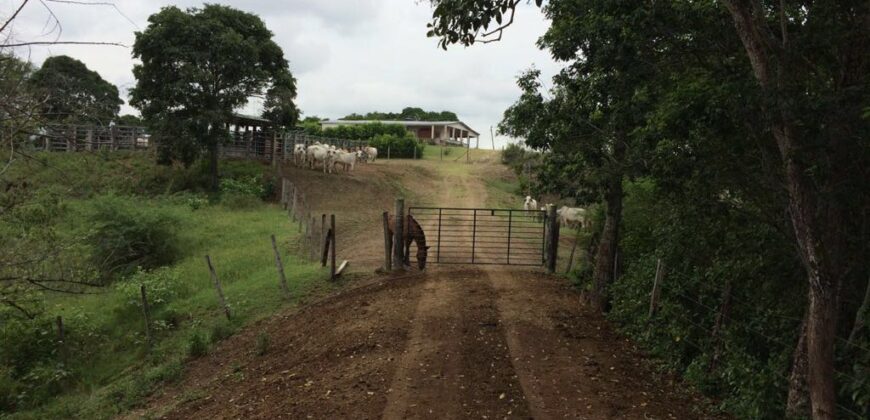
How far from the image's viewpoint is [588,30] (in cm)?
750

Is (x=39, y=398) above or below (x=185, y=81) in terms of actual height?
below

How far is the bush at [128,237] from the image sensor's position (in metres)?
17.1

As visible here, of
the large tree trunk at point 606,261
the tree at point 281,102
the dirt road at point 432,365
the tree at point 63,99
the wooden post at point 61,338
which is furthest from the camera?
the tree at point 281,102

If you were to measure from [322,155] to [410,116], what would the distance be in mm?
55110

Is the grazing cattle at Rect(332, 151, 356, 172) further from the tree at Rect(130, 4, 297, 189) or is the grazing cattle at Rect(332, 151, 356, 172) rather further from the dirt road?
the dirt road

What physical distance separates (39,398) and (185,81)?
17.9 meters

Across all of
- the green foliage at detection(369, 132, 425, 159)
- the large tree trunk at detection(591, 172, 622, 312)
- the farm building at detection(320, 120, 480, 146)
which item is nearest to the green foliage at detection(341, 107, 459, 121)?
the farm building at detection(320, 120, 480, 146)

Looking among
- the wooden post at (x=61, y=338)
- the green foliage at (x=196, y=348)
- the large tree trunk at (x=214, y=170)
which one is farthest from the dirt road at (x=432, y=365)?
the large tree trunk at (x=214, y=170)

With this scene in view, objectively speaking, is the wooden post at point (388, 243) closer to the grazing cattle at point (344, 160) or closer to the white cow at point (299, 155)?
the grazing cattle at point (344, 160)

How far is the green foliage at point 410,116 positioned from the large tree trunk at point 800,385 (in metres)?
68.1

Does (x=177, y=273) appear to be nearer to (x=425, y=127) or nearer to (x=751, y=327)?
(x=751, y=327)

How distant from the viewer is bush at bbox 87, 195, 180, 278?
17.1m

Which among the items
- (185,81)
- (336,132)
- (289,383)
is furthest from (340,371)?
(336,132)

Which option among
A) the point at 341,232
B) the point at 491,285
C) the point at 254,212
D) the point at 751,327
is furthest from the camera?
the point at 254,212
